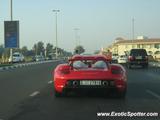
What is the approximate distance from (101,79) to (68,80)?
3.01 ft

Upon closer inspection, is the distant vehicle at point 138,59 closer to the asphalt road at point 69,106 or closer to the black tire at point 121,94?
the asphalt road at point 69,106

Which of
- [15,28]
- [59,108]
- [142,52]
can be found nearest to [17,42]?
[15,28]

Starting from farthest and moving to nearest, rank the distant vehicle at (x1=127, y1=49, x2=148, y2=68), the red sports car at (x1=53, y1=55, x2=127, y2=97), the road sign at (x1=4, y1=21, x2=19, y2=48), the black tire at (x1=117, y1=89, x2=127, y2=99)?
the road sign at (x1=4, y1=21, x2=19, y2=48) → the distant vehicle at (x1=127, y1=49, x2=148, y2=68) → the black tire at (x1=117, y1=89, x2=127, y2=99) → the red sports car at (x1=53, y1=55, x2=127, y2=97)

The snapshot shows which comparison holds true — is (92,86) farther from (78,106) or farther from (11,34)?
(11,34)

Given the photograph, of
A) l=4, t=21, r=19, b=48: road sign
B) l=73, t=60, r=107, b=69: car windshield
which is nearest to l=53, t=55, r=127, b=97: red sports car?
l=73, t=60, r=107, b=69: car windshield

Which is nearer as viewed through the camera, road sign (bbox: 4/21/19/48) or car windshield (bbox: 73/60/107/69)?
car windshield (bbox: 73/60/107/69)

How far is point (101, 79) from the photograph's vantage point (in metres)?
12.5

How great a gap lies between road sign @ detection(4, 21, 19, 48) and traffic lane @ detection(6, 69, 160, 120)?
42240mm

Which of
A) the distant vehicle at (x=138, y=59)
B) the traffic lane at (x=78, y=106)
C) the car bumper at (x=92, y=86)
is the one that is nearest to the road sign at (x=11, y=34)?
the distant vehicle at (x=138, y=59)

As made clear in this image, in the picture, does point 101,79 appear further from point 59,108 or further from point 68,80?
point 59,108

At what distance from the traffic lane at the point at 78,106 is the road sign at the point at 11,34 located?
42240 mm

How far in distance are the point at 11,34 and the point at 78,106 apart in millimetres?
45764

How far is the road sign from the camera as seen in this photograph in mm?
→ 55719

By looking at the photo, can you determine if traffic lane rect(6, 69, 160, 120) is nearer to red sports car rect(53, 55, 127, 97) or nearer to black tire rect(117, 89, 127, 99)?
black tire rect(117, 89, 127, 99)
